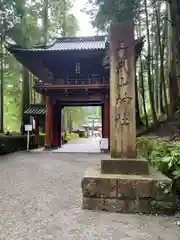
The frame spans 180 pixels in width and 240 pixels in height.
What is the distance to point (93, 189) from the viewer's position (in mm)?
3418

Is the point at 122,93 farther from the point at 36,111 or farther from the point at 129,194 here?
the point at 36,111

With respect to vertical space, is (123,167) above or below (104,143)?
above

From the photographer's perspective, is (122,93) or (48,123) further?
(48,123)

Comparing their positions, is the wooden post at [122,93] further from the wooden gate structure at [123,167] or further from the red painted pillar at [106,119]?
the red painted pillar at [106,119]

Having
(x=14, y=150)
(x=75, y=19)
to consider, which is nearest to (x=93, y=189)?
(x=14, y=150)

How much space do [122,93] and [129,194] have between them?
1609 millimetres

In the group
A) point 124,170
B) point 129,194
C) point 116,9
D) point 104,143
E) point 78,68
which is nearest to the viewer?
point 129,194

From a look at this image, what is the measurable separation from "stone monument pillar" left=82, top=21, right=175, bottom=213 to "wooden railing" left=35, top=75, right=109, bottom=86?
8.45 m

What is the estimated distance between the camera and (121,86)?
13.3 ft

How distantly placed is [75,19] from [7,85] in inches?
344

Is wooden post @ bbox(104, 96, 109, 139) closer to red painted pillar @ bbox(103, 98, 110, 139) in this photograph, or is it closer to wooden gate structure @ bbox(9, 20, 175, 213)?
red painted pillar @ bbox(103, 98, 110, 139)

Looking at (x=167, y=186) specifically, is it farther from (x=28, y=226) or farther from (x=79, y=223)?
(x=28, y=226)

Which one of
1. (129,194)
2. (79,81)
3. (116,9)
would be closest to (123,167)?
(129,194)

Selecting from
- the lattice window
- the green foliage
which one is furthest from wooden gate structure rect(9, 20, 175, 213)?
the lattice window
